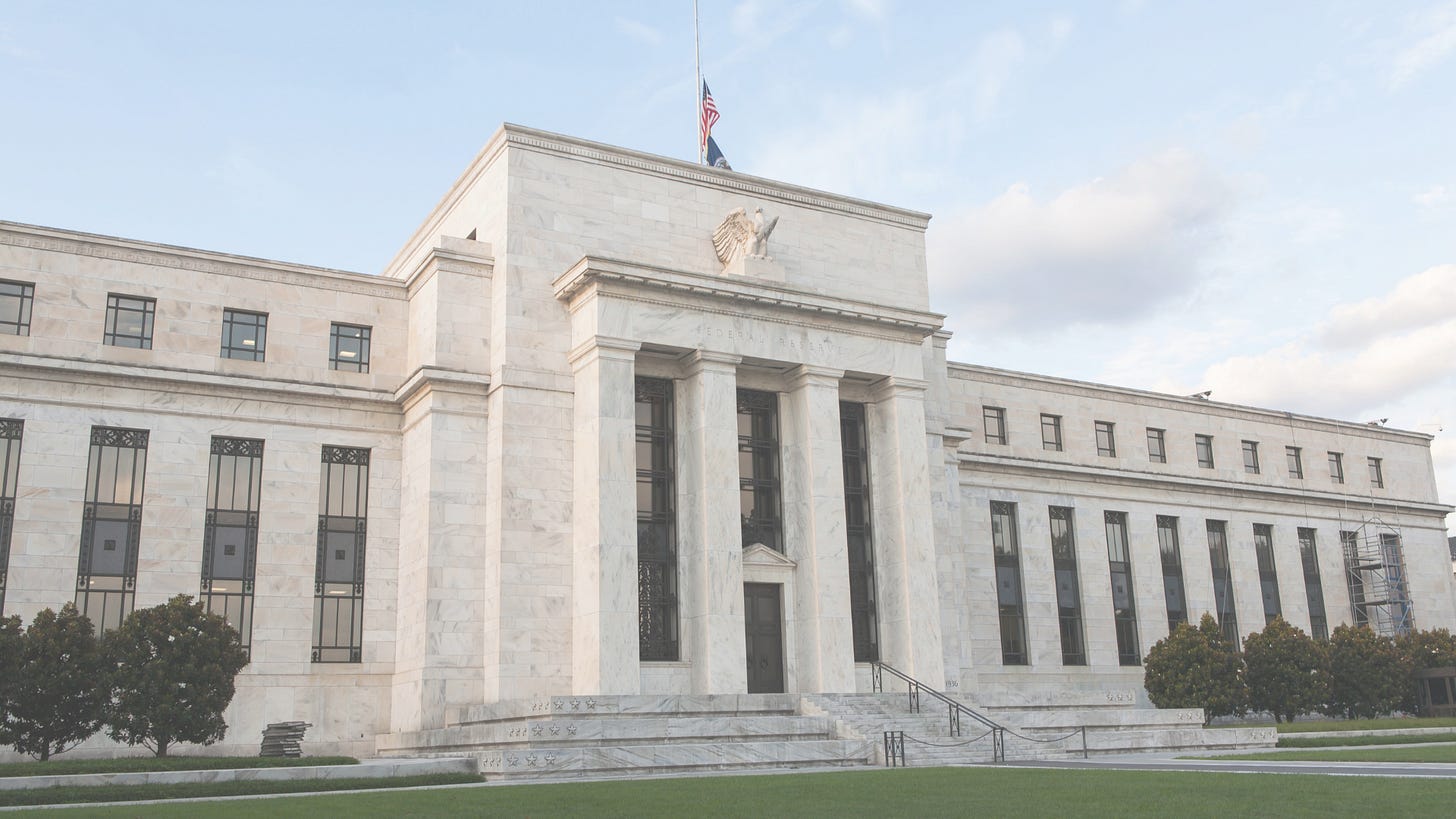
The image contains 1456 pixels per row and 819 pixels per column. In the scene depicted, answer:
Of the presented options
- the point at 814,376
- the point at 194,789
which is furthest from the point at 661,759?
the point at 814,376

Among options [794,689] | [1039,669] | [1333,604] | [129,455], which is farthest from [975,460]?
[129,455]

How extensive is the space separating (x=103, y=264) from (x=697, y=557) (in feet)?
64.3

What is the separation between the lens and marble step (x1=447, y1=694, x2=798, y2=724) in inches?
1248

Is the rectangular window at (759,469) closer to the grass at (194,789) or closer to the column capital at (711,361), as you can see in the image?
the column capital at (711,361)

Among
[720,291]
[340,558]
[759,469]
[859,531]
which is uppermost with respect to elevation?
[720,291]

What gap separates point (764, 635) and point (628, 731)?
441 inches

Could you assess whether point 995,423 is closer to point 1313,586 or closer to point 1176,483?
point 1176,483

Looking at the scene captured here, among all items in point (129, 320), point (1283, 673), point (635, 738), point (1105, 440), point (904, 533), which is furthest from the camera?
point (1105, 440)

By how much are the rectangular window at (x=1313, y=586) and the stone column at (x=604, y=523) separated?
37.7m

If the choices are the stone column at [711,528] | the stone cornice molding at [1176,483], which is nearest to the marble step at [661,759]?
the stone column at [711,528]

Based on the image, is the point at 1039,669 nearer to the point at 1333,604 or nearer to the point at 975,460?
the point at 975,460

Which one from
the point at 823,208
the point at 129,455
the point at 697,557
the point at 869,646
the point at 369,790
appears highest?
the point at 823,208

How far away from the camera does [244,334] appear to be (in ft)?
129

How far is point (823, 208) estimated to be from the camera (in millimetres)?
45688
